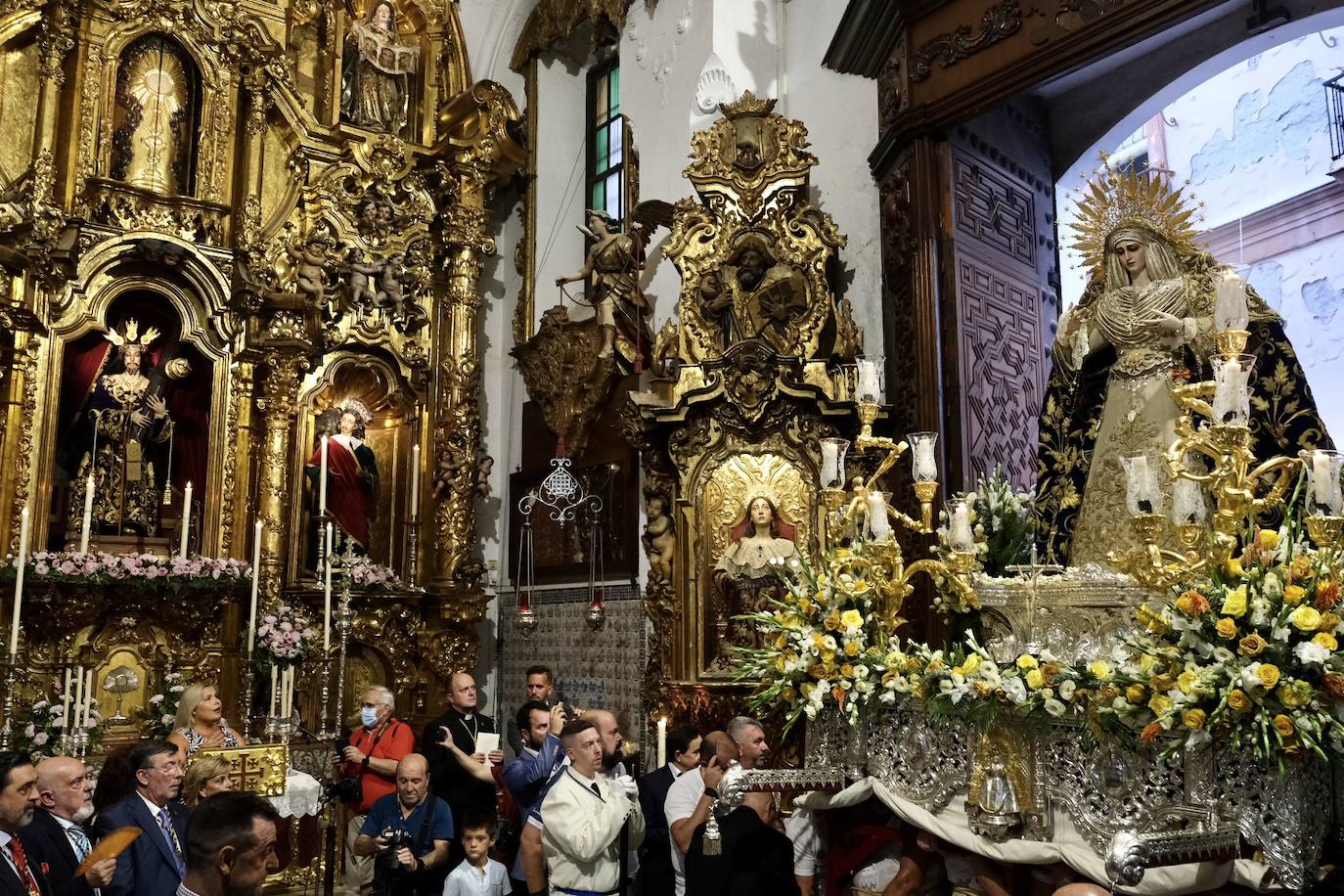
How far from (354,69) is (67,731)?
7.90 metres

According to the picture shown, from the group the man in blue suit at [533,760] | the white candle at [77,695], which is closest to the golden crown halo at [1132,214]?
the man in blue suit at [533,760]

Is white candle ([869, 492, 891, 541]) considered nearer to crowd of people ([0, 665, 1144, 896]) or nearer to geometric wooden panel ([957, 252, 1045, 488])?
crowd of people ([0, 665, 1144, 896])

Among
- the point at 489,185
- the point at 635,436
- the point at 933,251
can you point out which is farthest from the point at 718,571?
the point at 489,185

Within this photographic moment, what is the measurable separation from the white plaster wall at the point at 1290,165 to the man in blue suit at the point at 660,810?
224 inches

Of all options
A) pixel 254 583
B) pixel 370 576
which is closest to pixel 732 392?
pixel 254 583

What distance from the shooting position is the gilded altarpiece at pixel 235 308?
1066 centimetres

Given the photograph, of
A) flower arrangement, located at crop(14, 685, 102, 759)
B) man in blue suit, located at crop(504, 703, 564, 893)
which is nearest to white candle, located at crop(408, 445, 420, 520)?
flower arrangement, located at crop(14, 685, 102, 759)

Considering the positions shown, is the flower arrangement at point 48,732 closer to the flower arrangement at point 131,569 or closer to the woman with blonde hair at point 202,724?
the woman with blonde hair at point 202,724

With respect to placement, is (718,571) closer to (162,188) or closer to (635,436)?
(635,436)

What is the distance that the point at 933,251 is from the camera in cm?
850

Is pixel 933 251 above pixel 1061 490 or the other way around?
above

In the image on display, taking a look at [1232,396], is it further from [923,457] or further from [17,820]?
[17,820]

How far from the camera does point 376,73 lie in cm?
1327

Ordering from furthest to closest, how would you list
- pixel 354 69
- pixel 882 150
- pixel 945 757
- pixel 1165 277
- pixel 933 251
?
pixel 354 69 → pixel 882 150 → pixel 933 251 → pixel 1165 277 → pixel 945 757
